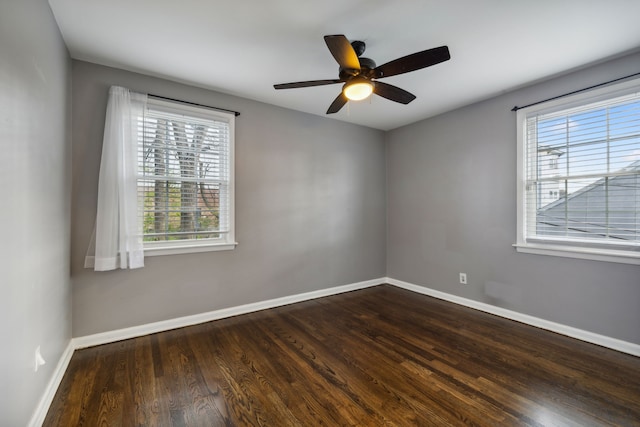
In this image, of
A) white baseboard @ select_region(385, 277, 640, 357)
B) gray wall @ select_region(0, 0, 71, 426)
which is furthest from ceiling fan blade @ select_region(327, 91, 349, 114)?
white baseboard @ select_region(385, 277, 640, 357)

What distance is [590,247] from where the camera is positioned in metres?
2.72

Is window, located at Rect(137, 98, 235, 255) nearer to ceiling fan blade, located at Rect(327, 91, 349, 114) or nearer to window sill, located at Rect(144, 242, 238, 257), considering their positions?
A: window sill, located at Rect(144, 242, 238, 257)

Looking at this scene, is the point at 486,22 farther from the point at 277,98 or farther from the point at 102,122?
the point at 102,122

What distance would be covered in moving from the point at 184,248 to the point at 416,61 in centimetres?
277

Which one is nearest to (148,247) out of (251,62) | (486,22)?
(251,62)

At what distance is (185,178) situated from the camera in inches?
120

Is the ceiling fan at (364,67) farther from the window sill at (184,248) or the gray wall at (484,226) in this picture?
the window sill at (184,248)

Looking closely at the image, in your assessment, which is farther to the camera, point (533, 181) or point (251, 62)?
point (533, 181)

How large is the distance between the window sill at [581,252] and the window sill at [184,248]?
3.30 metres

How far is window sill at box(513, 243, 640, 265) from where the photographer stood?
8.15 ft

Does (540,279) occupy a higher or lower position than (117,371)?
higher

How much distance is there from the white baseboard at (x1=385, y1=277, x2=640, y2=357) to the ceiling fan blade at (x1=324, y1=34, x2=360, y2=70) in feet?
10.3

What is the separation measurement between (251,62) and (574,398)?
3587 mm

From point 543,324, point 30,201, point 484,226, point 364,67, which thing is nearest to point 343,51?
point 364,67
